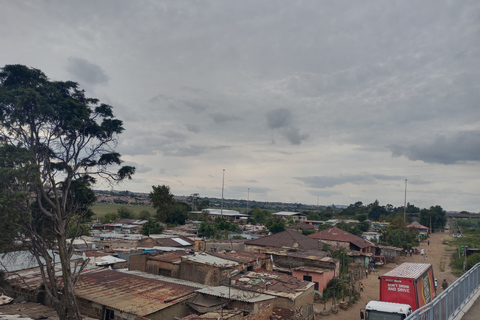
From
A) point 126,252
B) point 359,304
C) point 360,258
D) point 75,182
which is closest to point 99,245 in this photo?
point 126,252

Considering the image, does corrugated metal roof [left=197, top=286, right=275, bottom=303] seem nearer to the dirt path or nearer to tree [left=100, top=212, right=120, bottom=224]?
the dirt path

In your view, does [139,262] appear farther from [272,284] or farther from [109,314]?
[272,284]

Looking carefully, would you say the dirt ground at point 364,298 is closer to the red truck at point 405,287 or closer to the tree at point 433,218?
the red truck at point 405,287

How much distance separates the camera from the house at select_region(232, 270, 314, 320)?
53.1 ft

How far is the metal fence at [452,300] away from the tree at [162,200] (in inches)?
2289

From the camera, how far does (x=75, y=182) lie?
16594mm

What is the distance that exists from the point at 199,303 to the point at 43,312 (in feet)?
25.4

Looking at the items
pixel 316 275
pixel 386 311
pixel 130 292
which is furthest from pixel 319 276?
pixel 130 292

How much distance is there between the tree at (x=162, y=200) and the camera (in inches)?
2547

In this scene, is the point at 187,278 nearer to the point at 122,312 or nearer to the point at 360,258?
the point at 122,312

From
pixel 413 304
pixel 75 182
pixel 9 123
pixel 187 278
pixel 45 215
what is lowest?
pixel 187 278

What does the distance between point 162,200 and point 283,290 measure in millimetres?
51557

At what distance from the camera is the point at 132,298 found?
15.2 metres

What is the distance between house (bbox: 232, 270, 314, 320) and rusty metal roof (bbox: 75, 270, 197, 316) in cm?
340
